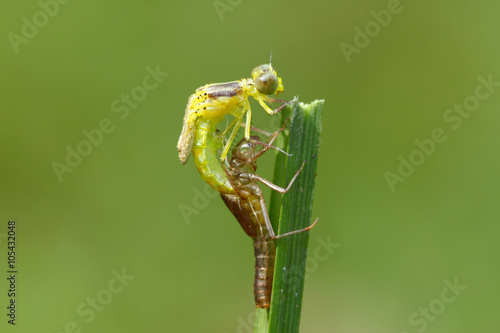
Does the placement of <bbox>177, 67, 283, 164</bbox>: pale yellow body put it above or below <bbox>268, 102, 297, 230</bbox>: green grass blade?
above

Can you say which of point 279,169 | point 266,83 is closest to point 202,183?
point 266,83

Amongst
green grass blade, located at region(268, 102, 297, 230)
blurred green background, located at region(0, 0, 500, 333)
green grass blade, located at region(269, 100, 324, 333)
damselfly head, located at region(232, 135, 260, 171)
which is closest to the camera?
green grass blade, located at region(269, 100, 324, 333)

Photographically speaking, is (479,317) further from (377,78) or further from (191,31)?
(191,31)

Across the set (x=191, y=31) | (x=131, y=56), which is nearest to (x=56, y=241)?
(x=131, y=56)

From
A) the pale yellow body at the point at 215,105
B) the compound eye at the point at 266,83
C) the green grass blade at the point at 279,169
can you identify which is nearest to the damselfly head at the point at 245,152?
the pale yellow body at the point at 215,105

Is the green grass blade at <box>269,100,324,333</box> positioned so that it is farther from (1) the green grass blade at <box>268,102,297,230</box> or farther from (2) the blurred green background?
(2) the blurred green background

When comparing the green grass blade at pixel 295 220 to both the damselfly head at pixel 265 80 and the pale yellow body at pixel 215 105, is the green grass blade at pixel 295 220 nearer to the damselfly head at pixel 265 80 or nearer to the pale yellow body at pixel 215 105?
the damselfly head at pixel 265 80

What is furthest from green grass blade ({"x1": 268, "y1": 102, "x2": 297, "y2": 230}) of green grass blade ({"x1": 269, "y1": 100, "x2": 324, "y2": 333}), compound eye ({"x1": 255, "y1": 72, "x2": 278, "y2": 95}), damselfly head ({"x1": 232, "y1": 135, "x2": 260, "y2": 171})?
damselfly head ({"x1": 232, "y1": 135, "x2": 260, "y2": 171})
